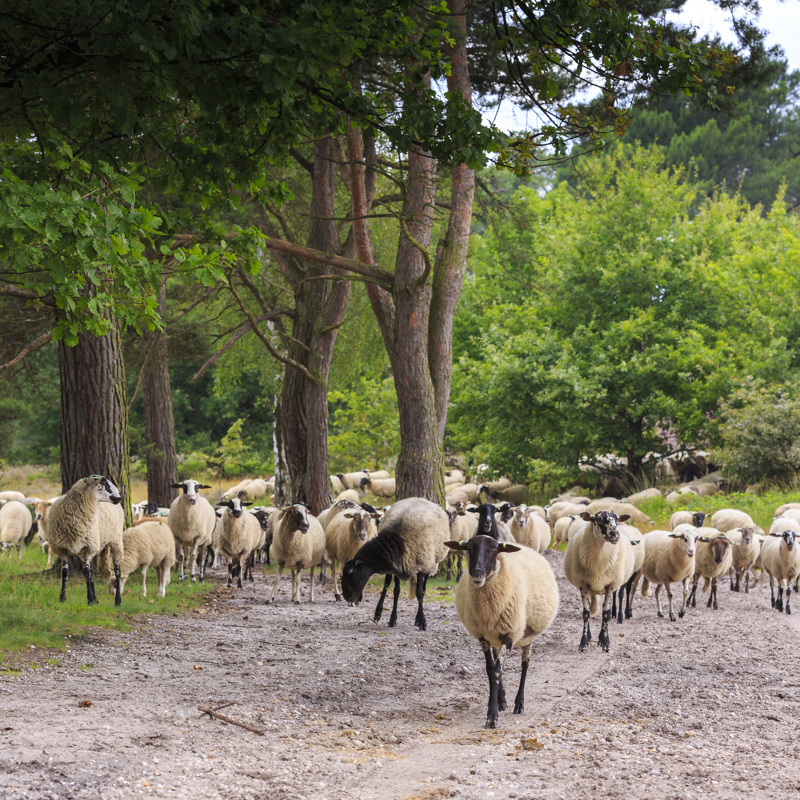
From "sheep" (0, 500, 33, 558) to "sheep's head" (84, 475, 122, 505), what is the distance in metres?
7.50

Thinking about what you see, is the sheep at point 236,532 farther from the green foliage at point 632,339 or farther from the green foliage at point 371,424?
the green foliage at point 371,424

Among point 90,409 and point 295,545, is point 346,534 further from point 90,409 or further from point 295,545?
point 90,409

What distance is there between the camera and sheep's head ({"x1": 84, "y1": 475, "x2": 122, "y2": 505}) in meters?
10.2

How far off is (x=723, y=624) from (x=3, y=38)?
10.7 m

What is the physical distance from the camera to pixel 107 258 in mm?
6117

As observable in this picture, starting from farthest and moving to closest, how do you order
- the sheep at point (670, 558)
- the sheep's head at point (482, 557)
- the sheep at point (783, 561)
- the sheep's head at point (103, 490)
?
1. the sheep at point (783, 561)
2. the sheep at point (670, 558)
3. the sheep's head at point (103, 490)
4. the sheep's head at point (482, 557)

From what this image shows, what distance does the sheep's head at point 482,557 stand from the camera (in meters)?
6.73

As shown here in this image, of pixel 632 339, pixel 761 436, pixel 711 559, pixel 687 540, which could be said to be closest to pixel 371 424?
pixel 632 339

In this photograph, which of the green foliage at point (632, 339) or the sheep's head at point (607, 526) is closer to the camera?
the sheep's head at point (607, 526)

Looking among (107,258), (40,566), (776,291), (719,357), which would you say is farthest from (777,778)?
(776,291)

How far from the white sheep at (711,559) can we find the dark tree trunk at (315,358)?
7605mm

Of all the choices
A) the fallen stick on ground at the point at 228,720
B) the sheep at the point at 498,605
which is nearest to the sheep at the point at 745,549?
the sheep at the point at 498,605

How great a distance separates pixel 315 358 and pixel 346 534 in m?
5.45

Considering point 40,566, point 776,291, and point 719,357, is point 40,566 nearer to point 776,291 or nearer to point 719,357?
point 719,357
